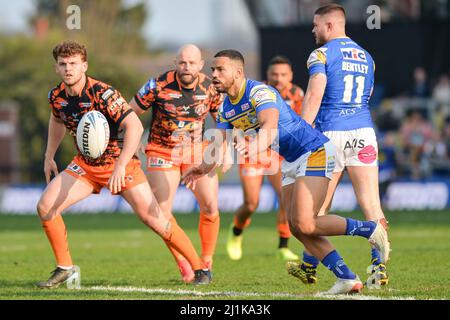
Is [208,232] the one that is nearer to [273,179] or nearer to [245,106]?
[273,179]

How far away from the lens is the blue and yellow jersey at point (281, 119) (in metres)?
9.15

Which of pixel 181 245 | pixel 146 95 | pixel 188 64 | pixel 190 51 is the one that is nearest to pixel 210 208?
pixel 181 245

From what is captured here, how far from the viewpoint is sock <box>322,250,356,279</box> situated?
29.9ft

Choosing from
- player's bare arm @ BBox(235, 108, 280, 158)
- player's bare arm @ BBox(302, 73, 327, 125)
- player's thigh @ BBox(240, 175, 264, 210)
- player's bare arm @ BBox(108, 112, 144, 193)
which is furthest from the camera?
player's thigh @ BBox(240, 175, 264, 210)

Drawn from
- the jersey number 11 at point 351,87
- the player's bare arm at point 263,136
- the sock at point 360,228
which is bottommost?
the sock at point 360,228

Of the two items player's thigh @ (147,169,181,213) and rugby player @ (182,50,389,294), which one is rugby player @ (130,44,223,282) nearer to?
player's thigh @ (147,169,181,213)

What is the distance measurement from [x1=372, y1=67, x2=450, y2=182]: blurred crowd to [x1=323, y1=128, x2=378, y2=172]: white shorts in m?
13.8

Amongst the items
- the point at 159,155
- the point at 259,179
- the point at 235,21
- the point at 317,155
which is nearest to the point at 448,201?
the point at 259,179

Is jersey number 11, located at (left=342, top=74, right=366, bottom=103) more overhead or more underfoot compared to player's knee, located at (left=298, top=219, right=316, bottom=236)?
more overhead

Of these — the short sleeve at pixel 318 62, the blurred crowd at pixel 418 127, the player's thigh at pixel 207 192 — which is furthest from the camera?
the blurred crowd at pixel 418 127

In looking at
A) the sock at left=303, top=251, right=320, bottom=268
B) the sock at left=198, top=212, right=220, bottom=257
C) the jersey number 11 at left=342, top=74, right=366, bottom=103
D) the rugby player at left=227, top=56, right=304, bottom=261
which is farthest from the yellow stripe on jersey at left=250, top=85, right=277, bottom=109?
the rugby player at left=227, top=56, right=304, bottom=261

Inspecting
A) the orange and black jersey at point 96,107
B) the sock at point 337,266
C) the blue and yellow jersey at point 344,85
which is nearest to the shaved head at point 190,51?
the orange and black jersey at point 96,107

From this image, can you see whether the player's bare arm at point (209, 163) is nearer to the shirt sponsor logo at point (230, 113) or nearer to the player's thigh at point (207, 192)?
the shirt sponsor logo at point (230, 113)

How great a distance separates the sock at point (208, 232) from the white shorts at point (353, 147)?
2163 millimetres
